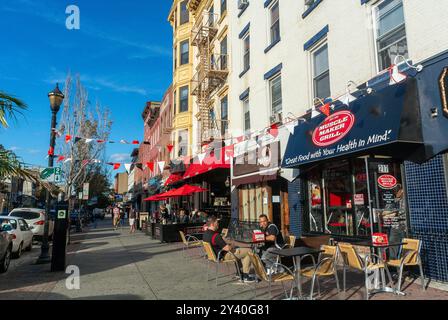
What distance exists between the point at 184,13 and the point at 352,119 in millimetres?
21856

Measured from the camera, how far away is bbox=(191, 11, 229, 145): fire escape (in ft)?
Result: 62.5

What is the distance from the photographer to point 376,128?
24.2ft

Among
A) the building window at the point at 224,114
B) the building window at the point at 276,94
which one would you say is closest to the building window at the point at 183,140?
the building window at the point at 224,114

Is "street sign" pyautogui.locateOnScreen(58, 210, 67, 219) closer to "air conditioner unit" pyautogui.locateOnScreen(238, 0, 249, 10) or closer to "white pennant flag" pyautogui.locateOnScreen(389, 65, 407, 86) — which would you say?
"white pennant flag" pyautogui.locateOnScreen(389, 65, 407, 86)

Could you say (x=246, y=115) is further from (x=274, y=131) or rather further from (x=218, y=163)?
(x=274, y=131)

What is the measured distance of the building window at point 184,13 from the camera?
26464mm

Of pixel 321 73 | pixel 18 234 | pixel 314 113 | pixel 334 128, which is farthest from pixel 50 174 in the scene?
pixel 321 73

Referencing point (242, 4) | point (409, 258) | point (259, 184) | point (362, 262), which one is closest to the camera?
point (362, 262)

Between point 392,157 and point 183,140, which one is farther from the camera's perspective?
point 183,140
